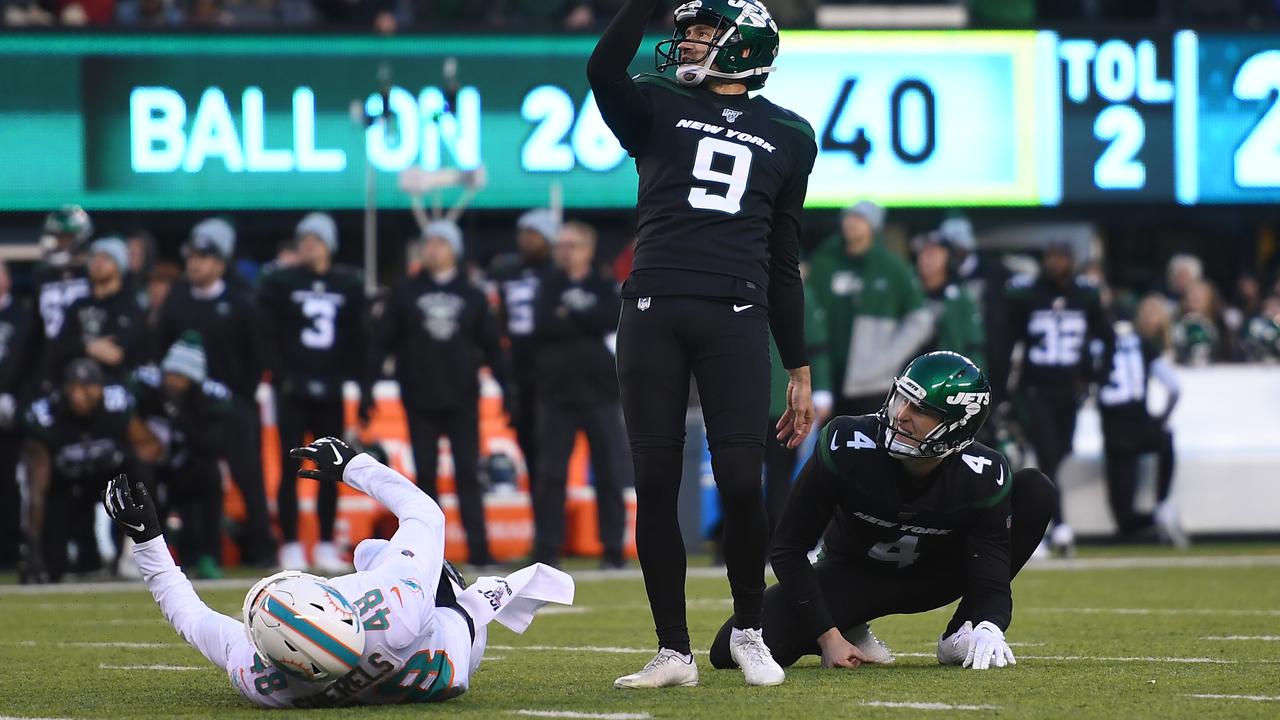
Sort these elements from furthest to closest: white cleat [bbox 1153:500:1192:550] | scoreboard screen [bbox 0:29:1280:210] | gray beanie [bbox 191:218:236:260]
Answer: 1. scoreboard screen [bbox 0:29:1280:210]
2. white cleat [bbox 1153:500:1192:550]
3. gray beanie [bbox 191:218:236:260]

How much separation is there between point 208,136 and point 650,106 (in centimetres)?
1197

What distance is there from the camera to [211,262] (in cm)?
1258

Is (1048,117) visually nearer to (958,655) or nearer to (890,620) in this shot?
(890,620)

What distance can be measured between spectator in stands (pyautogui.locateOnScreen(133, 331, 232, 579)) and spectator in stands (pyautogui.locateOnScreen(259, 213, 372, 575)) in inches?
17.1

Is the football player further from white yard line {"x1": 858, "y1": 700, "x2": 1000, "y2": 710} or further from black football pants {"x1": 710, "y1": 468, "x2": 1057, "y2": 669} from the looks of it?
white yard line {"x1": 858, "y1": 700, "x2": 1000, "y2": 710}

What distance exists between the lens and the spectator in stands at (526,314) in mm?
13242

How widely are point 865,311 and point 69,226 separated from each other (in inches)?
190

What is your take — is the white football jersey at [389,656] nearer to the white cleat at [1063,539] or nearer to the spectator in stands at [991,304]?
the white cleat at [1063,539]

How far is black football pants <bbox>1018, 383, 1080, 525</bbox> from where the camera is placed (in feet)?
43.9

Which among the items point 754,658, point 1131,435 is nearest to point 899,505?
point 754,658

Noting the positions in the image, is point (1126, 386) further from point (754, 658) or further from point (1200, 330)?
point (754, 658)

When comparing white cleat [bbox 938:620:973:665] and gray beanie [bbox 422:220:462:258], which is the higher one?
gray beanie [bbox 422:220:462:258]

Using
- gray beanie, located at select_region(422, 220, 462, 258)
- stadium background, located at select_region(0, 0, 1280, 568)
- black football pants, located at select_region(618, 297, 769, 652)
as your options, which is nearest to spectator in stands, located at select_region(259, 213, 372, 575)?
gray beanie, located at select_region(422, 220, 462, 258)

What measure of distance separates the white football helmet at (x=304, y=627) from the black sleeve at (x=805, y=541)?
5.23ft
